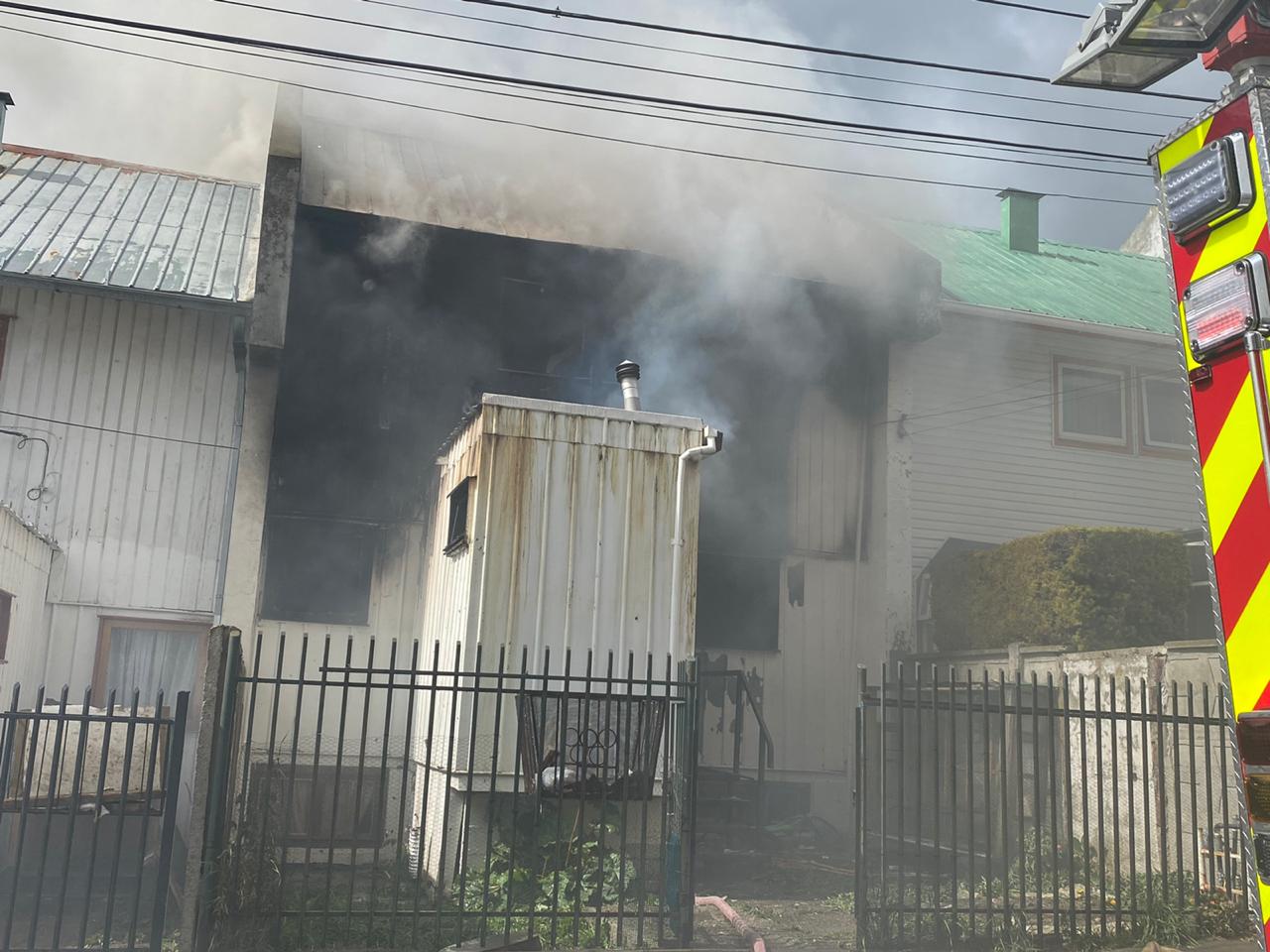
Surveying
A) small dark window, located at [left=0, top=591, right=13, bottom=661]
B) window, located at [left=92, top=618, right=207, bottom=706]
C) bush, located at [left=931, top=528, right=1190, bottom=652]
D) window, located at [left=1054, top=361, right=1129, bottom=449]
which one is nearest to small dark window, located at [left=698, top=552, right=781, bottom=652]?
bush, located at [left=931, top=528, right=1190, bottom=652]

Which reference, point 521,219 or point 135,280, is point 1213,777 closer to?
point 521,219

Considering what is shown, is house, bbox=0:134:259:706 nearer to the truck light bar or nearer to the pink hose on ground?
the pink hose on ground

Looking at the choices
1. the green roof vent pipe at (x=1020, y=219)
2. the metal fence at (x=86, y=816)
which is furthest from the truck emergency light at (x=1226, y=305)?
the green roof vent pipe at (x=1020, y=219)

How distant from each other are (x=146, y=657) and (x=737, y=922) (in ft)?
23.2

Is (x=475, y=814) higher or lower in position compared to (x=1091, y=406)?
lower

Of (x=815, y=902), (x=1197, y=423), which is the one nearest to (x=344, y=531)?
(x=815, y=902)

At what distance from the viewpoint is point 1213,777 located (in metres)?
8.40

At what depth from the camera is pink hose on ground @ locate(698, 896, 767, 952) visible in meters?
6.77

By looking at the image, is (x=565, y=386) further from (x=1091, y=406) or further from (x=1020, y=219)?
(x=1020, y=219)

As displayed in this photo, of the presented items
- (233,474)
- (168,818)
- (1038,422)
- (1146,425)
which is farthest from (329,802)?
(1146,425)

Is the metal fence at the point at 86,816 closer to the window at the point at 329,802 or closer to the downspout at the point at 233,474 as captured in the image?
the window at the point at 329,802

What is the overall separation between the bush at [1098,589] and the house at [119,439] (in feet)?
28.3

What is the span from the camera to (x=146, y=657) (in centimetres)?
1109

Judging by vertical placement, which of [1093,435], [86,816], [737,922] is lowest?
[737,922]
